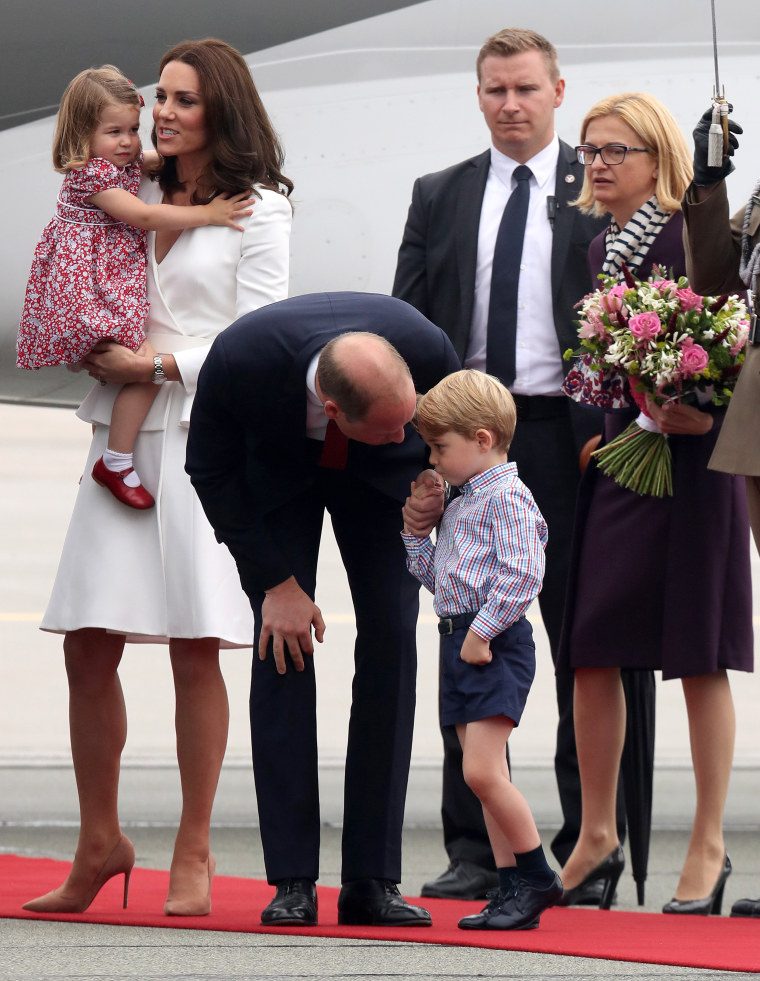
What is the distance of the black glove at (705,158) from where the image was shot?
2588 millimetres

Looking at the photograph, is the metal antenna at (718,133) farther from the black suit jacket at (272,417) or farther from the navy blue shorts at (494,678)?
the navy blue shorts at (494,678)

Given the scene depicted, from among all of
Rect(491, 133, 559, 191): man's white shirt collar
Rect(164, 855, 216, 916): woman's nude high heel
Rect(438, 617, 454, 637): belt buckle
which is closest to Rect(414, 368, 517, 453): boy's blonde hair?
Rect(438, 617, 454, 637): belt buckle

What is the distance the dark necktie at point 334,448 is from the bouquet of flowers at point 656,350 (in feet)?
1.79

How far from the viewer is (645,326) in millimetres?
2822

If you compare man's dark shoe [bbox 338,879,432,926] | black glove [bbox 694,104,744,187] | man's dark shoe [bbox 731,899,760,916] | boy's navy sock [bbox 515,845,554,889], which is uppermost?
black glove [bbox 694,104,744,187]

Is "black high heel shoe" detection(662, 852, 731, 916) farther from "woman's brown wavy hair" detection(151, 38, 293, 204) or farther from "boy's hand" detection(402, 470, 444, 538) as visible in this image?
"woman's brown wavy hair" detection(151, 38, 293, 204)

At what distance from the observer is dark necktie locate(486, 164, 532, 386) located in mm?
3293

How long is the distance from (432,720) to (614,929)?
2333mm

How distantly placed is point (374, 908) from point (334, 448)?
689 mm

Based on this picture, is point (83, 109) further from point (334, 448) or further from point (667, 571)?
point (667, 571)

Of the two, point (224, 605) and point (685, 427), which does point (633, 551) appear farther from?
point (224, 605)

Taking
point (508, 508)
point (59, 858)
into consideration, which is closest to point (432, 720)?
point (59, 858)

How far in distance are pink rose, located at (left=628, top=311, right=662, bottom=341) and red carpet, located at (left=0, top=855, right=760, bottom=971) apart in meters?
0.93

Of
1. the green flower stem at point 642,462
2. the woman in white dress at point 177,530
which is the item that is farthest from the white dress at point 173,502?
the green flower stem at point 642,462
